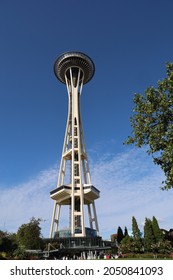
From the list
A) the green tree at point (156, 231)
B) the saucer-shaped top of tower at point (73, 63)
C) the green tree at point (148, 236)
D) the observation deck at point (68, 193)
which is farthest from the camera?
the saucer-shaped top of tower at point (73, 63)

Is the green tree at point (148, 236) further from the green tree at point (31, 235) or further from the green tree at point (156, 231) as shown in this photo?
the green tree at point (31, 235)

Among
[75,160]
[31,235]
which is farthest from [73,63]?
[31,235]

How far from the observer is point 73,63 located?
82125mm

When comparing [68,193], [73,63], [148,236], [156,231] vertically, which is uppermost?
[73,63]

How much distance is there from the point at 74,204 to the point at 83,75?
4158 centimetres

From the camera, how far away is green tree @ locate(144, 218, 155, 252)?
57.7m

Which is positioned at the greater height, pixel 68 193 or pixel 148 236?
pixel 68 193

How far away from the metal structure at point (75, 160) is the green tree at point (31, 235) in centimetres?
1347

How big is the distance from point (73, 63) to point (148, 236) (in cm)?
5479

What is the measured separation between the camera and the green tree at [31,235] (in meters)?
49.6

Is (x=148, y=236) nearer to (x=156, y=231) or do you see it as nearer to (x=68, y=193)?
(x=156, y=231)

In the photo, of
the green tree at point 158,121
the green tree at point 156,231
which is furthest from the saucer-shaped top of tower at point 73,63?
the green tree at point 158,121

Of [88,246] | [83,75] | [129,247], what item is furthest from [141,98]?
[83,75]

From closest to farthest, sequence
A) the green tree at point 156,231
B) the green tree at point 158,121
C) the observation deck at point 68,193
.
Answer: the green tree at point 158,121, the green tree at point 156,231, the observation deck at point 68,193
